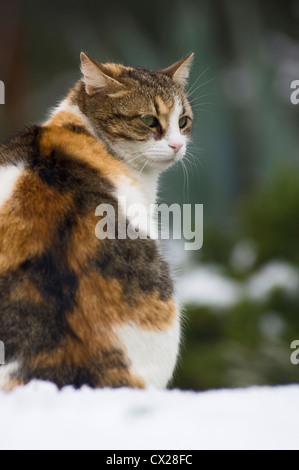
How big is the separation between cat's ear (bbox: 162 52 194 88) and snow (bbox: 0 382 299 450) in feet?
2.81

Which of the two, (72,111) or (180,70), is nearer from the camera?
(72,111)

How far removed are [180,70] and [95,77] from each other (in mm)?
312

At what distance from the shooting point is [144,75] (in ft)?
5.11

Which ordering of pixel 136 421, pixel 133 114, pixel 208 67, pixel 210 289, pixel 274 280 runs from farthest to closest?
pixel 208 67 → pixel 210 289 → pixel 274 280 → pixel 133 114 → pixel 136 421

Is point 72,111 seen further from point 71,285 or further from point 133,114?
point 71,285

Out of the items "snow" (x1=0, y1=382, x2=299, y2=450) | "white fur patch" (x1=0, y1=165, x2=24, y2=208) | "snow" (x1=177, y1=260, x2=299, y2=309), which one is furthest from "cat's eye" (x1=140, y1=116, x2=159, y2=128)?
"snow" (x1=177, y1=260, x2=299, y2=309)

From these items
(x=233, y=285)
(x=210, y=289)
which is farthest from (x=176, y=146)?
(x=233, y=285)

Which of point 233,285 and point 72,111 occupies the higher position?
point 72,111

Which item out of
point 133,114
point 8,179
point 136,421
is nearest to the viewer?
point 136,421

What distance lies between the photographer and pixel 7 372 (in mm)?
1155

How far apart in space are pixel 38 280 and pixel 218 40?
4.73 meters

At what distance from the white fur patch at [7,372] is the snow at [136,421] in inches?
1.0

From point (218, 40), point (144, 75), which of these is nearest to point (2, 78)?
point (218, 40)

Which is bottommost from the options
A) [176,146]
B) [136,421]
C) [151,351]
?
[136,421]
